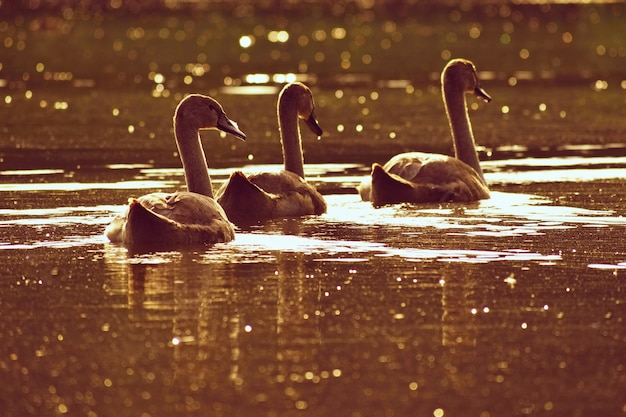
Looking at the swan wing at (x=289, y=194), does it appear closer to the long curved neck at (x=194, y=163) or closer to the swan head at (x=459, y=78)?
the long curved neck at (x=194, y=163)

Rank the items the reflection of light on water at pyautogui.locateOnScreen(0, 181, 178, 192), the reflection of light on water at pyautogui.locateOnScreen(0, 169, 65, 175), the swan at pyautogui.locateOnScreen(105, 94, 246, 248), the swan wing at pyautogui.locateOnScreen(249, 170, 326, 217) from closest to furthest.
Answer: the swan at pyautogui.locateOnScreen(105, 94, 246, 248)
the swan wing at pyautogui.locateOnScreen(249, 170, 326, 217)
the reflection of light on water at pyautogui.locateOnScreen(0, 181, 178, 192)
the reflection of light on water at pyautogui.locateOnScreen(0, 169, 65, 175)

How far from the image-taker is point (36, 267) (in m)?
12.7

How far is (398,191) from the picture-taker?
1673cm

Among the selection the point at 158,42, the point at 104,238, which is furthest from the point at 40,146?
the point at 158,42

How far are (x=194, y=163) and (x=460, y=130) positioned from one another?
458cm

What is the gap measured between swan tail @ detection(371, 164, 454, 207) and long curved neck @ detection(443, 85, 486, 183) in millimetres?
1429

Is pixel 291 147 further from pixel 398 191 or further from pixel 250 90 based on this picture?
pixel 250 90

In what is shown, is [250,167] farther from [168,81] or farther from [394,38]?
[394,38]

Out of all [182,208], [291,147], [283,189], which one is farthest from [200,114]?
[291,147]

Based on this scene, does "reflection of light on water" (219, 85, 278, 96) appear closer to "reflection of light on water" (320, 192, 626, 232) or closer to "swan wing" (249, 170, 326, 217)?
"reflection of light on water" (320, 192, 626, 232)

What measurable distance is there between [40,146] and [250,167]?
3.48m

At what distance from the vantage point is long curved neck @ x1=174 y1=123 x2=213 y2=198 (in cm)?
1532

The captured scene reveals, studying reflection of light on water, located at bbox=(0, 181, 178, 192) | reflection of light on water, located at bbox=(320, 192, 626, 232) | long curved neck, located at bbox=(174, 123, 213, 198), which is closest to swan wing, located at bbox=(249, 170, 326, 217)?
reflection of light on water, located at bbox=(320, 192, 626, 232)

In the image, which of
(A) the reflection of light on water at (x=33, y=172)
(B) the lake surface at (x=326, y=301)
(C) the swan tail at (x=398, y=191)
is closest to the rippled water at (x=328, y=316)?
(B) the lake surface at (x=326, y=301)
